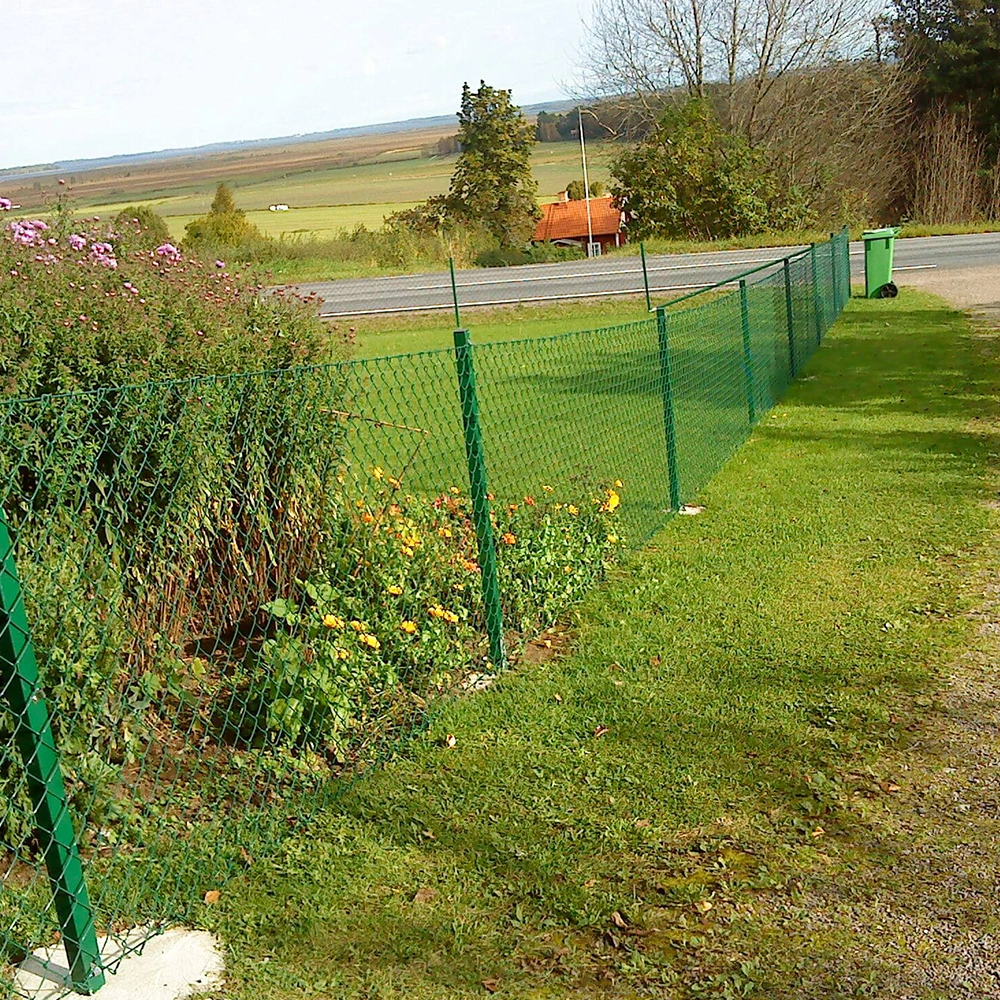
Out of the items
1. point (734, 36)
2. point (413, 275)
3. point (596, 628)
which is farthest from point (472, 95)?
point (596, 628)

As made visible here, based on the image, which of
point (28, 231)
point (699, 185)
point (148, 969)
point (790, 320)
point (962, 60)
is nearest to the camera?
point (148, 969)

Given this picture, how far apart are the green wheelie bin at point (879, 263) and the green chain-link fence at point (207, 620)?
13878 millimetres

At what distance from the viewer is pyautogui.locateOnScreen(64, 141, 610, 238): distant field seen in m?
45.3

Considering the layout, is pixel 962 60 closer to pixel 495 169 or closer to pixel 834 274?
pixel 495 169

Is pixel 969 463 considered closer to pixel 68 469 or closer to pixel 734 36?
pixel 68 469

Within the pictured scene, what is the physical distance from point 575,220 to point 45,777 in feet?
→ 151

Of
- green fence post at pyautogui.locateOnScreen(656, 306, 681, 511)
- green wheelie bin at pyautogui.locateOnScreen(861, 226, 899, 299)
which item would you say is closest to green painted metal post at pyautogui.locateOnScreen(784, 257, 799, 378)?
green fence post at pyautogui.locateOnScreen(656, 306, 681, 511)

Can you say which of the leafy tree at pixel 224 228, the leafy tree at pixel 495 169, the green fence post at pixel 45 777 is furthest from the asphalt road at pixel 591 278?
the green fence post at pixel 45 777

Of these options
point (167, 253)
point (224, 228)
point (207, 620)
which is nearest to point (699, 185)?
point (224, 228)

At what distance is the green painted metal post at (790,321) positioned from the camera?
461 inches

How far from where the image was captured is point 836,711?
15.2ft

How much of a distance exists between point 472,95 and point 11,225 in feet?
119

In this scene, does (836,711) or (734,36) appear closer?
(836,711)

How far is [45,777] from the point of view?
300 cm
